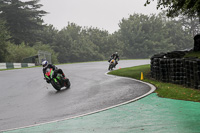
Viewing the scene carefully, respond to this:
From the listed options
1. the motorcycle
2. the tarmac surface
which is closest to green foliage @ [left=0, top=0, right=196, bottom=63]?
the motorcycle

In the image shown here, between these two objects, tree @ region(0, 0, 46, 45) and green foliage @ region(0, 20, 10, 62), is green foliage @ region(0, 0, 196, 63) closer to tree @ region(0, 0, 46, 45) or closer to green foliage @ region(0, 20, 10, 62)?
tree @ region(0, 0, 46, 45)

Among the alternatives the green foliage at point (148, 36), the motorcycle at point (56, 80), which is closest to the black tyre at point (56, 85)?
the motorcycle at point (56, 80)

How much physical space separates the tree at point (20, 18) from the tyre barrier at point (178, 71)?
47.7 meters

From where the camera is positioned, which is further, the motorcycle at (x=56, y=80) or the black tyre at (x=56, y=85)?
the black tyre at (x=56, y=85)

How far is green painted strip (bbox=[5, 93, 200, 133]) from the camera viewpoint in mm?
5887

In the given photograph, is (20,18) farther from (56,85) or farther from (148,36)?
(56,85)

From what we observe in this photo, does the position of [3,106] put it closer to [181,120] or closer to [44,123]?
[44,123]

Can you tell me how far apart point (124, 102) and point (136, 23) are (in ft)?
251

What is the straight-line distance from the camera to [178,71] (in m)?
12.1

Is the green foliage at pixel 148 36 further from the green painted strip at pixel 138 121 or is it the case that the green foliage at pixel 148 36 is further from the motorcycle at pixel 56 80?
the green painted strip at pixel 138 121

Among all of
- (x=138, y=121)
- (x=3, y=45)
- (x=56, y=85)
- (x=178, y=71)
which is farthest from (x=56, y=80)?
(x=3, y=45)

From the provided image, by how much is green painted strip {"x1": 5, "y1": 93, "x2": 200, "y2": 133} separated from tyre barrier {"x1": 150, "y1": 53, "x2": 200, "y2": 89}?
2.62 meters

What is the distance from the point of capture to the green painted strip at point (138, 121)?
232 inches

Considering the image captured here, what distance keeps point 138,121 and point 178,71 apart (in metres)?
6.30
